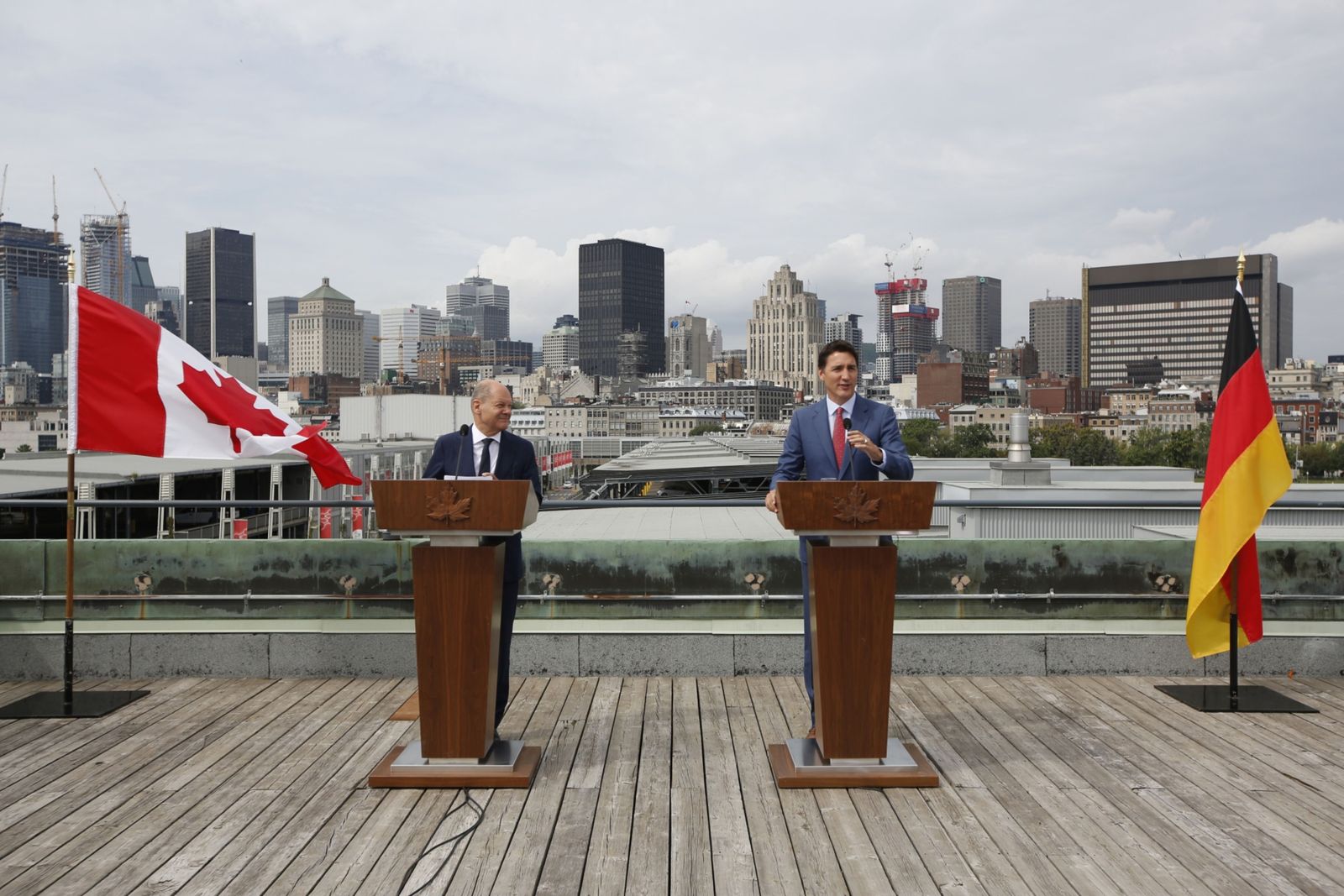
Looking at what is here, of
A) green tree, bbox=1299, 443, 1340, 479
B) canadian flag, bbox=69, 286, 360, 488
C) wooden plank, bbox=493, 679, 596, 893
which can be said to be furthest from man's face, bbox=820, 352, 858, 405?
green tree, bbox=1299, 443, 1340, 479

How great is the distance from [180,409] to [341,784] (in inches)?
97.9

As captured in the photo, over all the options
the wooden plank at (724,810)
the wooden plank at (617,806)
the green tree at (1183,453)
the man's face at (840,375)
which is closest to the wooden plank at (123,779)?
the wooden plank at (617,806)

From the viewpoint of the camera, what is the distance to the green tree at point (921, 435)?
5950 inches

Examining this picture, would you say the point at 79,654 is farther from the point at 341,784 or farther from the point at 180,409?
the point at 341,784

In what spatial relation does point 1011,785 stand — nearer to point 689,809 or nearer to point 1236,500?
point 689,809

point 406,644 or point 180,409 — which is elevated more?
point 180,409

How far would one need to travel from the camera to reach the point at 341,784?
4.78 metres

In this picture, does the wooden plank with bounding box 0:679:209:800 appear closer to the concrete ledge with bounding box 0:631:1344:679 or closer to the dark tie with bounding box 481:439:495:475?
the concrete ledge with bounding box 0:631:1344:679

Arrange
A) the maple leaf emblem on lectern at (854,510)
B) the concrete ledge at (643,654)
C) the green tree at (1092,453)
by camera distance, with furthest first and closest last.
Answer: the green tree at (1092,453) → the concrete ledge at (643,654) → the maple leaf emblem on lectern at (854,510)

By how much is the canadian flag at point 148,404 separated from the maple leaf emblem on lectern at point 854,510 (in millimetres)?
2842

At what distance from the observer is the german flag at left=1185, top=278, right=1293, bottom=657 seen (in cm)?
595

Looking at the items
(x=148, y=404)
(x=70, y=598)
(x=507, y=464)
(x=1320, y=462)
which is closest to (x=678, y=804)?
(x=507, y=464)

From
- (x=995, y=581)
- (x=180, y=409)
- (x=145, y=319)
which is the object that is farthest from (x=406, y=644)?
(x=995, y=581)

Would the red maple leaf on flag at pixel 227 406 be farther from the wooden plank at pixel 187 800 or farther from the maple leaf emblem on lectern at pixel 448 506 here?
the maple leaf emblem on lectern at pixel 448 506
